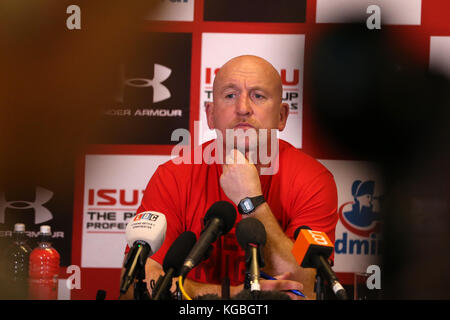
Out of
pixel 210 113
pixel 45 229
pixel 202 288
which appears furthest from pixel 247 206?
pixel 45 229

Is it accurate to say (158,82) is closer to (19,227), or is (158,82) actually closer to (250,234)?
(19,227)

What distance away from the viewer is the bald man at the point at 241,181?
264 cm

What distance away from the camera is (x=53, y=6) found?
3.07 meters

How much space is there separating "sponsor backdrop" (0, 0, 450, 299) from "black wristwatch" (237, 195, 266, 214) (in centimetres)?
59

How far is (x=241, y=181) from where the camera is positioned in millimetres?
2596

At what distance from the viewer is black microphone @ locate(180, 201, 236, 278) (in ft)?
4.86

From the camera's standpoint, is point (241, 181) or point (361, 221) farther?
point (361, 221)

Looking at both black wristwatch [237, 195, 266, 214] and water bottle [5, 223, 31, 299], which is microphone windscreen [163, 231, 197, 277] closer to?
black wristwatch [237, 195, 266, 214]

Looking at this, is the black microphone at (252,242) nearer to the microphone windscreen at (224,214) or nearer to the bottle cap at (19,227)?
the microphone windscreen at (224,214)

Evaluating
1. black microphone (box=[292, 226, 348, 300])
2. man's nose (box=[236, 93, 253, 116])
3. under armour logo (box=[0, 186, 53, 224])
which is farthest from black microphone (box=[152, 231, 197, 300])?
under armour logo (box=[0, 186, 53, 224])

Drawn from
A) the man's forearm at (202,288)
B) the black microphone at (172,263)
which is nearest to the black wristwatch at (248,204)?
the man's forearm at (202,288)

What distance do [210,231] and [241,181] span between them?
1044 mm

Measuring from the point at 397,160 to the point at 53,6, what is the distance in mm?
2240

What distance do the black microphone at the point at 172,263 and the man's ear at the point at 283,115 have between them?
4.67 feet
